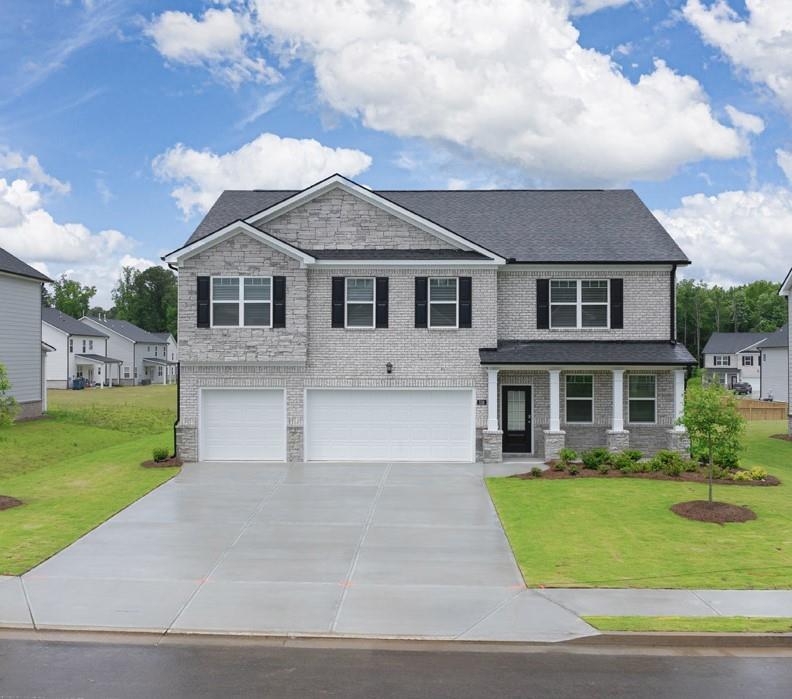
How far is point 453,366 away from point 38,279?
73.1 feet

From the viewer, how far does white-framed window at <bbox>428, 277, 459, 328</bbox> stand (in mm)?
22953

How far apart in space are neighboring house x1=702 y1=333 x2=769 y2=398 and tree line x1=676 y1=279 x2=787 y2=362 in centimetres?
2207

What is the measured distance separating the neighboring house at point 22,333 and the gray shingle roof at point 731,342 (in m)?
65.2

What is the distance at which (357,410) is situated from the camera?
2303 centimetres

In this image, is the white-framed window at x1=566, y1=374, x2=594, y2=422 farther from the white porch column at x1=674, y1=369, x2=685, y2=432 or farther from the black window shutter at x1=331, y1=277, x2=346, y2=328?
the black window shutter at x1=331, y1=277, x2=346, y2=328

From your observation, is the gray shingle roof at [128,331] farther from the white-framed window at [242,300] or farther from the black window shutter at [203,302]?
the white-framed window at [242,300]

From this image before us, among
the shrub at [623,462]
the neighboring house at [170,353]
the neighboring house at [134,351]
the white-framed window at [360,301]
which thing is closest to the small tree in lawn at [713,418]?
the shrub at [623,462]

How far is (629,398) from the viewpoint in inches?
925

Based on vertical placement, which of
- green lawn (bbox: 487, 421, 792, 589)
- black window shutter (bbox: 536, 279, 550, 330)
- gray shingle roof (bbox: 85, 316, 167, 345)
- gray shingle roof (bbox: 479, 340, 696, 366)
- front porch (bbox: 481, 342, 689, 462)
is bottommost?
green lawn (bbox: 487, 421, 792, 589)

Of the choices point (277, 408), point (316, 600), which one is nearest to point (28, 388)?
point (277, 408)

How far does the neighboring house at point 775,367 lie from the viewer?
176ft

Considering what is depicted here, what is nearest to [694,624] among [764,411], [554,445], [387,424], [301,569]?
[301,569]

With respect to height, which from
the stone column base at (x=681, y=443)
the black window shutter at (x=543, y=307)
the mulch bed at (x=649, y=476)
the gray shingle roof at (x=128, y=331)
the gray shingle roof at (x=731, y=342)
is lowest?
the mulch bed at (x=649, y=476)

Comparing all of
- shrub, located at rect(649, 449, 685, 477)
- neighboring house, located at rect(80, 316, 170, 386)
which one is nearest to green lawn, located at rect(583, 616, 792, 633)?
shrub, located at rect(649, 449, 685, 477)
